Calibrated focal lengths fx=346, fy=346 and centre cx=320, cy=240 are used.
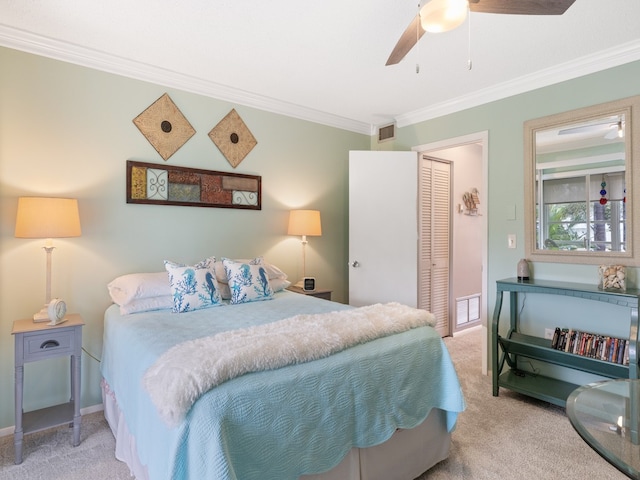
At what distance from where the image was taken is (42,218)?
210 cm

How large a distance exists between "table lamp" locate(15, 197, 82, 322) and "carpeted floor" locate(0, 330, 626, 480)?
801 mm

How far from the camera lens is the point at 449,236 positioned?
443cm

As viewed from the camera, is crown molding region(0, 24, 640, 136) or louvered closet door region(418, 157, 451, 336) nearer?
crown molding region(0, 24, 640, 136)

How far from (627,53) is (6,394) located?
15.9 ft

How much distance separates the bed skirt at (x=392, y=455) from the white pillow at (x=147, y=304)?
2.08 ft

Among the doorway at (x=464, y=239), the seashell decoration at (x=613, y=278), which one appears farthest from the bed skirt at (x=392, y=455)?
the doorway at (x=464, y=239)

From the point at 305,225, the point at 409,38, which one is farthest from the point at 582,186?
the point at 305,225

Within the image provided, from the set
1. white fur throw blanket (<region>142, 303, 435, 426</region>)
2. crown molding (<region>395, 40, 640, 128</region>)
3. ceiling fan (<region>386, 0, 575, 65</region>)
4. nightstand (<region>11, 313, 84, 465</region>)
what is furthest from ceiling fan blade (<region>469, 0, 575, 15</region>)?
nightstand (<region>11, 313, 84, 465</region>)

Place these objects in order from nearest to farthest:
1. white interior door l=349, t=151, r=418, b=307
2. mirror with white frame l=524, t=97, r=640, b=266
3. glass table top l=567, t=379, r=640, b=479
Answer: glass table top l=567, t=379, r=640, b=479 → mirror with white frame l=524, t=97, r=640, b=266 → white interior door l=349, t=151, r=418, b=307

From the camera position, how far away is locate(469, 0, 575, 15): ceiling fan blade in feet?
4.93

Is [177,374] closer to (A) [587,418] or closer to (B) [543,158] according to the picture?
(A) [587,418]

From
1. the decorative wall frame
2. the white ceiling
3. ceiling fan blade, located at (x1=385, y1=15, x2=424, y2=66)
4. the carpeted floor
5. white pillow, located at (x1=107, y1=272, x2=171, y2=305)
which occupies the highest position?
the white ceiling

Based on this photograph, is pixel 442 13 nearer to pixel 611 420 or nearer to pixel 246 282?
pixel 611 420

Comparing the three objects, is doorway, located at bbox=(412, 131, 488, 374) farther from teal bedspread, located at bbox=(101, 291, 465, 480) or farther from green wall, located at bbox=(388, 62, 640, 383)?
teal bedspread, located at bbox=(101, 291, 465, 480)
